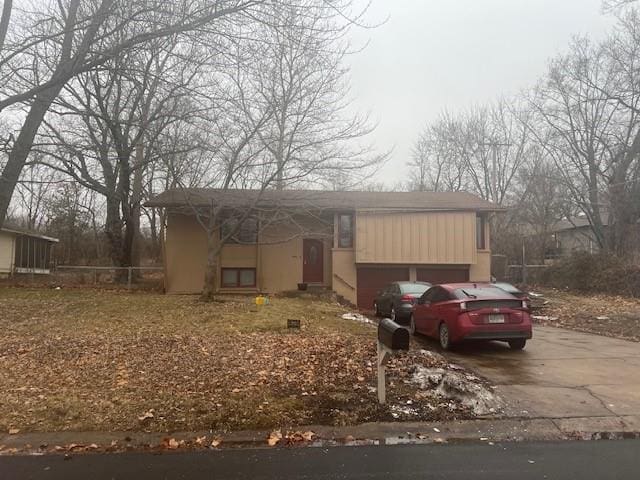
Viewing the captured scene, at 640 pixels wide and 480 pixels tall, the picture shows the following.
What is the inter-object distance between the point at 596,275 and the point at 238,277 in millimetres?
17049

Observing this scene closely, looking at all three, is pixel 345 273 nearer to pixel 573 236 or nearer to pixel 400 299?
pixel 400 299

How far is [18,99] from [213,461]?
8112 mm

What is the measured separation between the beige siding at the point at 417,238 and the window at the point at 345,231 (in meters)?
0.70

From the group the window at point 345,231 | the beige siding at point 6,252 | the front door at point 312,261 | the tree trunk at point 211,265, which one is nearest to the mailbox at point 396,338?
the tree trunk at point 211,265

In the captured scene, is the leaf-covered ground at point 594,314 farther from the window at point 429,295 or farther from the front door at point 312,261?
the front door at point 312,261

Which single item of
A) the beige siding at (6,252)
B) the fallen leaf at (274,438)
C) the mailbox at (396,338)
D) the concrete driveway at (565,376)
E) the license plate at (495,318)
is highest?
the beige siding at (6,252)

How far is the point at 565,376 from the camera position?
8.59 meters

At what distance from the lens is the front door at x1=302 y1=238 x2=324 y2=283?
84.5ft

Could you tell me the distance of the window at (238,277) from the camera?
81.1 ft

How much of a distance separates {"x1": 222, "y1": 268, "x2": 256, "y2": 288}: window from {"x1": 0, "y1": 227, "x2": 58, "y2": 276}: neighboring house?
11227mm

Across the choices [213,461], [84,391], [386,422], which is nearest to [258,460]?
[213,461]

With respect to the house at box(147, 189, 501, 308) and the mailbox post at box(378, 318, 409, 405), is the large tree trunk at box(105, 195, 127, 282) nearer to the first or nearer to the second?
the house at box(147, 189, 501, 308)

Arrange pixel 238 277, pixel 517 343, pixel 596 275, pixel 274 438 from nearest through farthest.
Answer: pixel 274 438
pixel 517 343
pixel 238 277
pixel 596 275

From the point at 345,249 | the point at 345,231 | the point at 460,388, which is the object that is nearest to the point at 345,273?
the point at 345,249
